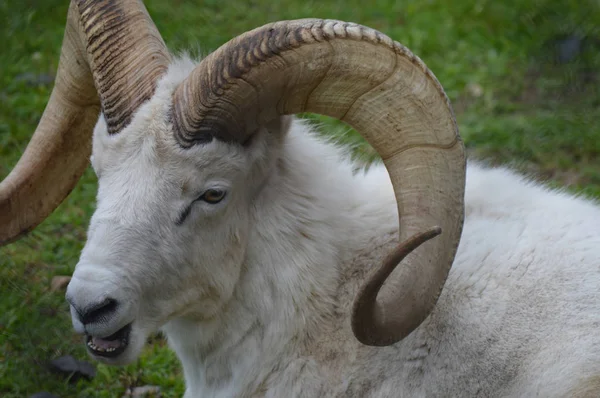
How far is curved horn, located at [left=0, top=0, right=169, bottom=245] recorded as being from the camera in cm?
480

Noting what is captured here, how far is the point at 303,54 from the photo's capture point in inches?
171

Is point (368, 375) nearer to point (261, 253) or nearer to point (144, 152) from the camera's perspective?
point (261, 253)

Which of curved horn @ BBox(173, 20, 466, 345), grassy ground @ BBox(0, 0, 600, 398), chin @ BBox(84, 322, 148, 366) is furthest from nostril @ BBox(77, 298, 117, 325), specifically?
grassy ground @ BBox(0, 0, 600, 398)

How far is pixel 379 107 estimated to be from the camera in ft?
14.6

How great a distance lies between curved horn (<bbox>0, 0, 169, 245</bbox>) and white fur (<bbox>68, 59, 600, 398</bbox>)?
163 millimetres

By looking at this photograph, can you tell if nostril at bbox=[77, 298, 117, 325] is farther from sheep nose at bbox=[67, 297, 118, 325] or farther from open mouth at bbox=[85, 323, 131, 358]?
open mouth at bbox=[85, 323, 131, 358]

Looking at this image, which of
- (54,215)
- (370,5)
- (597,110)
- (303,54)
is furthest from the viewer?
(370,5)

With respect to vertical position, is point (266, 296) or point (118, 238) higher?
point (118, 238)

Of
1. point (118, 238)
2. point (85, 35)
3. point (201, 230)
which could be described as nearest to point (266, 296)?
point (201, 230)

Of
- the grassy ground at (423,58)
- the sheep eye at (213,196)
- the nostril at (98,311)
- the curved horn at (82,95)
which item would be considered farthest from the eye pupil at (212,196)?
the grassy ground at (423,58)

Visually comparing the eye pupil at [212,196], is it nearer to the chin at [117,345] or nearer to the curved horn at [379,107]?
the curved horn at [379,107]

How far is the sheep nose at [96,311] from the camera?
4.20 metres

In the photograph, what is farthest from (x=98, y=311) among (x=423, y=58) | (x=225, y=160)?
(x=423, y=58)

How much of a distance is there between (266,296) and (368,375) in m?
0.69
